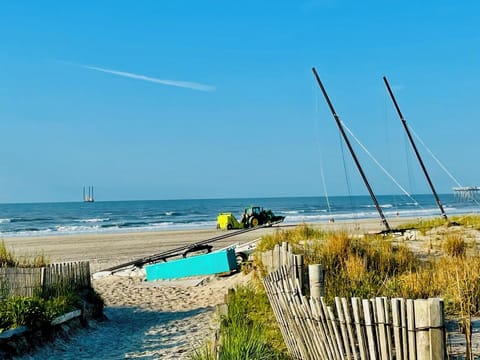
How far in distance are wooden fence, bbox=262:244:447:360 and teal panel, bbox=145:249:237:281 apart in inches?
326

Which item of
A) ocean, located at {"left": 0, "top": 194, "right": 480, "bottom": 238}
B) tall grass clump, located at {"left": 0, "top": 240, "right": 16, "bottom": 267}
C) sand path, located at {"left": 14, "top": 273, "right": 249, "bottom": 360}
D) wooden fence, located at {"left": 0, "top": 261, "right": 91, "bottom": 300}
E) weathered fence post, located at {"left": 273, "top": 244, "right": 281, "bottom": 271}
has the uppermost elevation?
weathered fence post, located at {"left": 273, "top": 244, "right": 281, "bottom": 271}

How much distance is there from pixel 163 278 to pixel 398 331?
456 inches

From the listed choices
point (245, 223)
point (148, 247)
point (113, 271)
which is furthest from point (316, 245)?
point (245, 223)

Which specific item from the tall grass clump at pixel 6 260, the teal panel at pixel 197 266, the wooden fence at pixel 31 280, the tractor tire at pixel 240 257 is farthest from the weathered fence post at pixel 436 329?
the tractor tire at pixel 240 257

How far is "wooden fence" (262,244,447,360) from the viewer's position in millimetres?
3396

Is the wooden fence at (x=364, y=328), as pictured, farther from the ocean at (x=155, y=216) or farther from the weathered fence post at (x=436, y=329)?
the ocean at (x=155, y=216)

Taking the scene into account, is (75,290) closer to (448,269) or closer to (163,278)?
(163,278)

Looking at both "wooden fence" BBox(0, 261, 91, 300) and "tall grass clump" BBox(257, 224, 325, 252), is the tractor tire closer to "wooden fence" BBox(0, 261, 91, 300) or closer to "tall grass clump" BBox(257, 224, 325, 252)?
"tall grass clump" BBox(257, 224, 325, 252)

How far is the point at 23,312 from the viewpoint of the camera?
7.84 m

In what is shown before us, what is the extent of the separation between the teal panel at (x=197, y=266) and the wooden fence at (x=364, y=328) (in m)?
8.28

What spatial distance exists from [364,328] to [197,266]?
10971 millimetres

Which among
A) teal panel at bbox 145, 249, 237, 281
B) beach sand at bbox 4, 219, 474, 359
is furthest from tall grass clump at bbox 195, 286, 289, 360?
teal panel at bbox 145, 249, 237, 281

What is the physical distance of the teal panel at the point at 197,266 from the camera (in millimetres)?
13953

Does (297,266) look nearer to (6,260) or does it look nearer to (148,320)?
(148,320)
